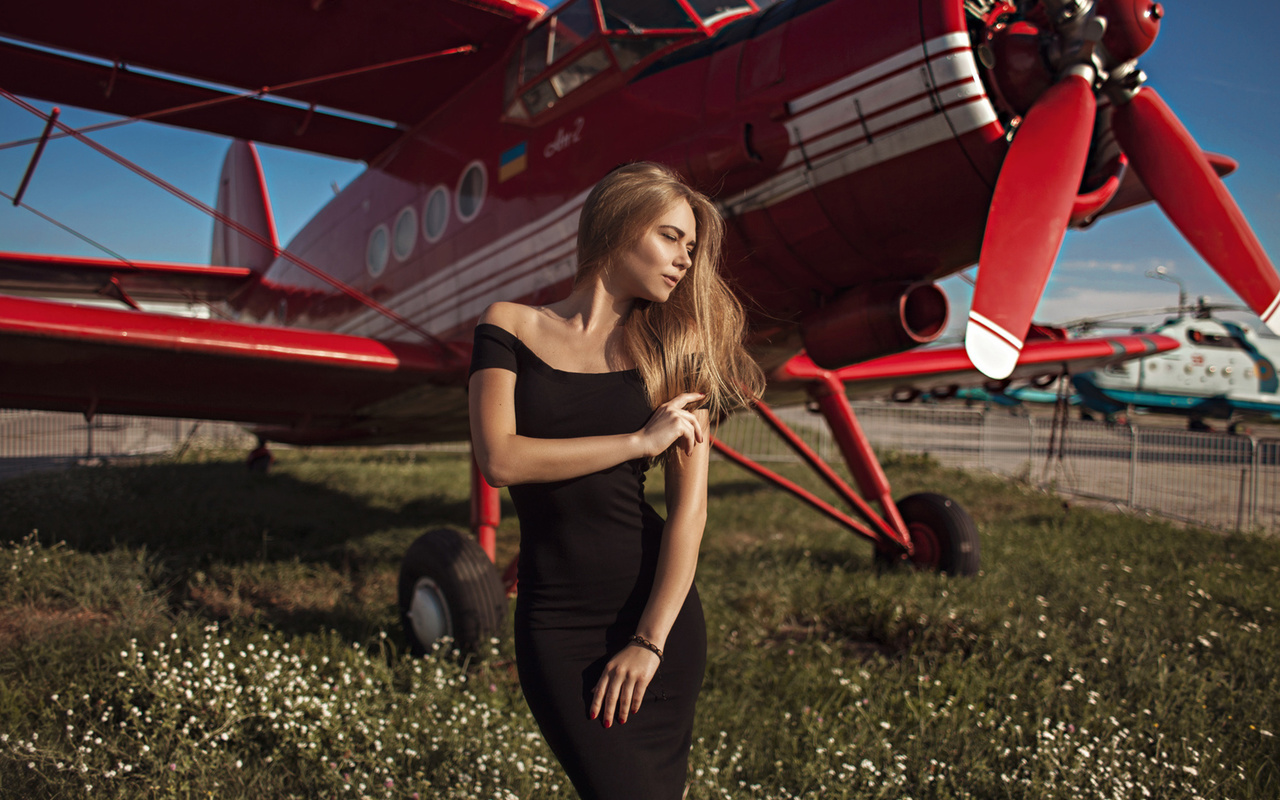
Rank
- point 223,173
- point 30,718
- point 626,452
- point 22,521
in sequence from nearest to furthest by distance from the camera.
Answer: point 626,452
point 30,718
point 22,521
point 223,173

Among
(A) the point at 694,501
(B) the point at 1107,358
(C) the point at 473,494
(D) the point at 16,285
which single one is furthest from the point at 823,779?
(D) the point at 16,285

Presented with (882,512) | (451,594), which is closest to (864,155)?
(451,594)

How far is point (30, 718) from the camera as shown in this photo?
252 centimetres

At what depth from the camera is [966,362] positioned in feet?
21.3

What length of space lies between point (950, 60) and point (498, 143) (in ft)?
9.03

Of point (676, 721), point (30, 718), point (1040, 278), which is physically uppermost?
point (1040, 278)

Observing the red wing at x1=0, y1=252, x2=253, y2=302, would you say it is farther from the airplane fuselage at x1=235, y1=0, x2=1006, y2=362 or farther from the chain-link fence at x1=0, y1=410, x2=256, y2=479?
the chain-link fence at x1=0, y1=410, x2=256, y2=479

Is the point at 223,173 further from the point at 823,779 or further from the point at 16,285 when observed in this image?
the point at 823,779

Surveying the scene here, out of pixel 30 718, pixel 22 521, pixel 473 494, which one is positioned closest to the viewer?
pixel 30 718

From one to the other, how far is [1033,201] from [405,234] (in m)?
4.25

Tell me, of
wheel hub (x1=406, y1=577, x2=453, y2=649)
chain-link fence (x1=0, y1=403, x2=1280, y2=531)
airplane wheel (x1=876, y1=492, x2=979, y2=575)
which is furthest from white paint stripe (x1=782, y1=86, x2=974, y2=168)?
chain-link fence (x1=0, y1=403, x2=1280, y2=531)

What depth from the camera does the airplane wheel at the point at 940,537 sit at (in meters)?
4.89

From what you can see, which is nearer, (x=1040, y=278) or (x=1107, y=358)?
(x=1040, y=278)

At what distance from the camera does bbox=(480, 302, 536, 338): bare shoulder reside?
1287 mm
